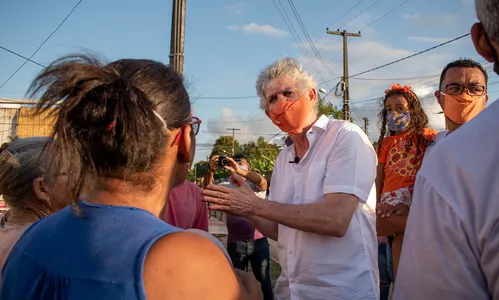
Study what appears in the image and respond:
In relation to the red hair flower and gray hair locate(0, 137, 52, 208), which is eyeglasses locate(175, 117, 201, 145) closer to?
gray hair locate(0, 137, 52, 208)

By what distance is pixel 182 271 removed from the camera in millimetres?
1114

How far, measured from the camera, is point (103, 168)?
4.23ft

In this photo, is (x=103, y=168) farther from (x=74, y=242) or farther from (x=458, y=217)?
(x=458, y=217)

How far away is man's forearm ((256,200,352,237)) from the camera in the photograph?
2.33 meters

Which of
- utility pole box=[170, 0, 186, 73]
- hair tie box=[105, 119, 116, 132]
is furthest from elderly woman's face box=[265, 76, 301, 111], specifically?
utility pole box=[170, 0, 186, 73]

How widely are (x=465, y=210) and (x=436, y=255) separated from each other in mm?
131

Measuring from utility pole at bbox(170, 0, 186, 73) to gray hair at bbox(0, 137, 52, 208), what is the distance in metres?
5.79

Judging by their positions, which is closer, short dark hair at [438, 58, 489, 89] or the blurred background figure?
the blurred background figure

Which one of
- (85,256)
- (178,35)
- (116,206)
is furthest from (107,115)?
(178,35)

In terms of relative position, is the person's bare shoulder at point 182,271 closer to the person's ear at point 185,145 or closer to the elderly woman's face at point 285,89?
the person's ear at point 185,145

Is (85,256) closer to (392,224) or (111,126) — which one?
(111,126)

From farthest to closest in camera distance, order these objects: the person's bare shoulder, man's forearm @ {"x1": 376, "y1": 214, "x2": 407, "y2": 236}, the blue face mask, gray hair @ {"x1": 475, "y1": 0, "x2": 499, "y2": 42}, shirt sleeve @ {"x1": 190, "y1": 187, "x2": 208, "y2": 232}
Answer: the blue face mask
shirt sleeve @ {"x1": 190, "y1": 187, "x2": 208, "y2": 232}
man's forearm @ {"x1": 376, "y1": 214, "x2": 407, "y2": 236}
the person's bare shoulder
gray hair @ {"x1": 475, "y1": 0, "x2": 499, "y2": 42}

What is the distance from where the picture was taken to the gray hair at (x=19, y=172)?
2379 millimetres

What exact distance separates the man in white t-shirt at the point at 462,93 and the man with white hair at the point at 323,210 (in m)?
0.83
